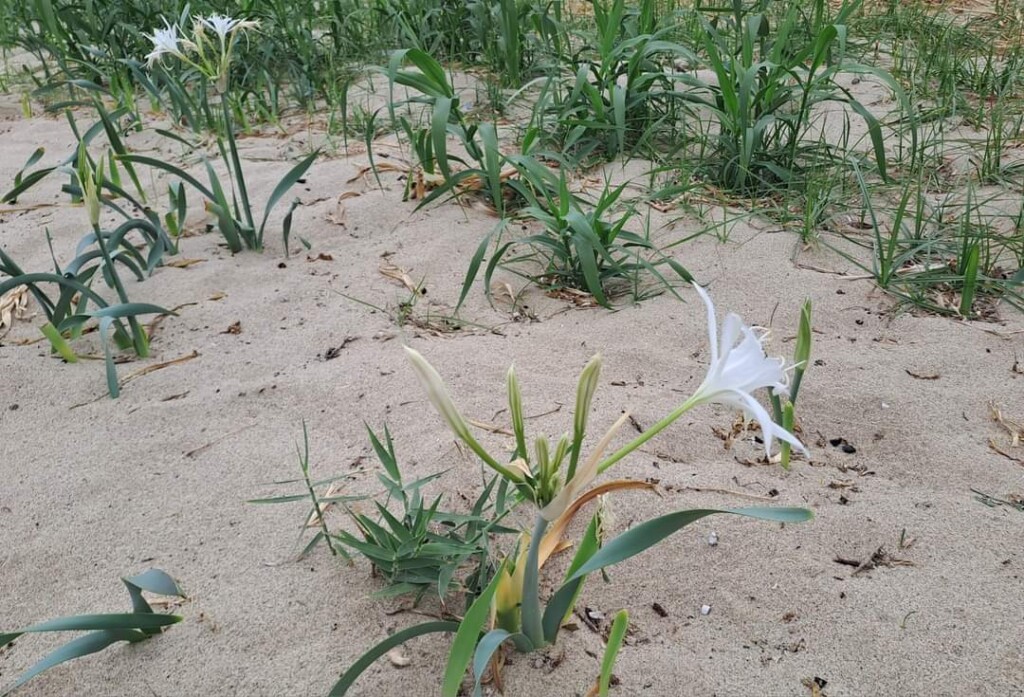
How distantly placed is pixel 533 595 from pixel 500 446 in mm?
524

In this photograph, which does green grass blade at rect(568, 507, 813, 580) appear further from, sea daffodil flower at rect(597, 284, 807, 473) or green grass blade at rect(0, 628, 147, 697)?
green grass blade at rect(0, 628, 147, 697)

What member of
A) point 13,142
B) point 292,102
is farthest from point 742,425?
point 13,142

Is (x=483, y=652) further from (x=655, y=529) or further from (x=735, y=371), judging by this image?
(x=735, y=371)

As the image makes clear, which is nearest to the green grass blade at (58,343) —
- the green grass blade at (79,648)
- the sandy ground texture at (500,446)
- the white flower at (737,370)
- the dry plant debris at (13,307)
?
the sandy ground texture at (500,446)

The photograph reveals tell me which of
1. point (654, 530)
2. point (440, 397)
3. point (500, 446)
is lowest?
point (500, 446)

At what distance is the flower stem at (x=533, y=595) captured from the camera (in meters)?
1.11

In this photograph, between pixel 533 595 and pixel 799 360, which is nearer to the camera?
pixel 533 595

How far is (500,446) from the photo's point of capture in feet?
5.59

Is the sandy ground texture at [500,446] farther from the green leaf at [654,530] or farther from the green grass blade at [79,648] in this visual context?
the green leaf at [654,530]

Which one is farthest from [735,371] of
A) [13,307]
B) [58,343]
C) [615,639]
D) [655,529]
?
[13,307]

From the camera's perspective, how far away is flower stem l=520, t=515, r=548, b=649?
1.11m

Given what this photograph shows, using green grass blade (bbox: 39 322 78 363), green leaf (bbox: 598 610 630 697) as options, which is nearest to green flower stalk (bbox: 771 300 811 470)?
green leaf (bbox: 598 610 630 697)

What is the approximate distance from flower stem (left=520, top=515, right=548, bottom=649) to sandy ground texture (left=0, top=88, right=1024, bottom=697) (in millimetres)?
51

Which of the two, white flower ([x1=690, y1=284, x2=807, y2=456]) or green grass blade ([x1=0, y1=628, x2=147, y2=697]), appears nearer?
white flower ([x1=690, y1=284, x2=807, y2=456])
